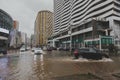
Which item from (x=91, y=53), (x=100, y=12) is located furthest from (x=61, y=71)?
(x=100, y=12)

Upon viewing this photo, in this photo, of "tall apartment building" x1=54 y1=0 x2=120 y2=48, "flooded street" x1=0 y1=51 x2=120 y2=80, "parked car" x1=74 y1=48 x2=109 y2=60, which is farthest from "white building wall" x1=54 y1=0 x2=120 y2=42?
"flooded street" x1=0 y1=51 x2=120 y2=80

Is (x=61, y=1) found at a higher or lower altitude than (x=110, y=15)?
higher

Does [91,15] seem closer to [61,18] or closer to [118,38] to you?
[118,38]

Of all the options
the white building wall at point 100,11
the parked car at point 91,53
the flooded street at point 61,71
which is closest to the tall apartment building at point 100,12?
the white building wall at point 100,11

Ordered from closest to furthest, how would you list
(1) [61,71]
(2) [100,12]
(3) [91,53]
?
(1) [61,71], (3) [91,53], (2) [100,12]

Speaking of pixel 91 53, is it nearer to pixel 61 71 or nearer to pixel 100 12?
pixel 61 71

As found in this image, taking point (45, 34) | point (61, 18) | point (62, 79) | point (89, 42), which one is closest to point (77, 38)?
point (89, 42)

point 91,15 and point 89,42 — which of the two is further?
point 91,15

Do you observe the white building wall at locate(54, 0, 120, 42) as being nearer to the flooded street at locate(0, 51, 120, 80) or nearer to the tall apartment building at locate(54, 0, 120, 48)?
the tall apartment building at locate(54, 0, 120, 48)

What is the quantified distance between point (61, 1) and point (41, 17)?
174ft

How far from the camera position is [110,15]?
66875mm

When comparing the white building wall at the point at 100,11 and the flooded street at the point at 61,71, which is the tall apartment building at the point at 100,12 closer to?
the white building wall at the point at 100,11

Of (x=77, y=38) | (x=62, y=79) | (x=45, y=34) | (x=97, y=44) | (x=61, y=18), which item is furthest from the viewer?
(x=45, y=34)

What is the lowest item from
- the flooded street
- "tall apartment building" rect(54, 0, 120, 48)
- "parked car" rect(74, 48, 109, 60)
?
the flooded street
